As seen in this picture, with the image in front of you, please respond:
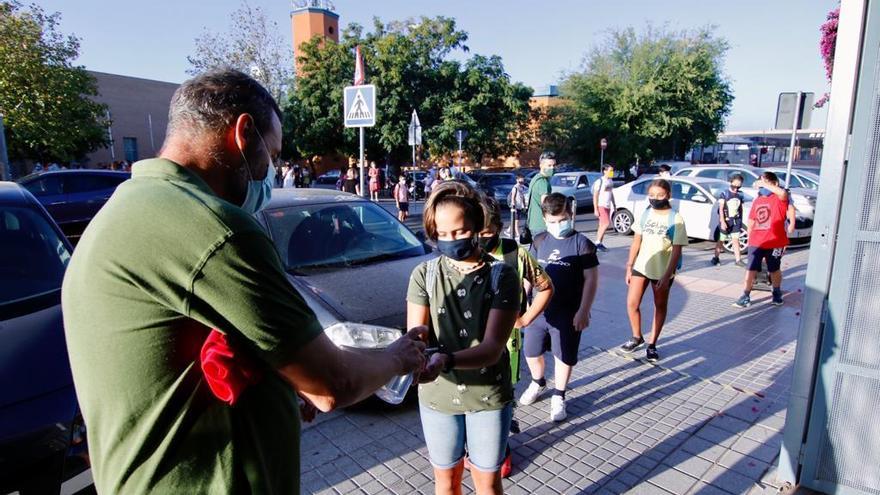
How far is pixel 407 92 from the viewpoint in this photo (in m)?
26.2

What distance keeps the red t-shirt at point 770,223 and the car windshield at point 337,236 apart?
186 inches

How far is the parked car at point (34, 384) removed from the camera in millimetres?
2209

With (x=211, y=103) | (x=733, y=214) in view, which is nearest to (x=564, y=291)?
(x=211, y=103)

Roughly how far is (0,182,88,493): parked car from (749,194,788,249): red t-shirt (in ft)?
24.4

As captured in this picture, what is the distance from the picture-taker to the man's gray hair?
1.23 metres

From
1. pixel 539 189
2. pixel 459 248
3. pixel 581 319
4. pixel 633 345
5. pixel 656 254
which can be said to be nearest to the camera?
pixel 459 248

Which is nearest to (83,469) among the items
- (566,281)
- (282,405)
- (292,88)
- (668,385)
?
(282,405)

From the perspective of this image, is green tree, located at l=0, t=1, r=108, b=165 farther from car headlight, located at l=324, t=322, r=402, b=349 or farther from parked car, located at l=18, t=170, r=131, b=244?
car headlight, located at l=324, t=322, r=402, b=349

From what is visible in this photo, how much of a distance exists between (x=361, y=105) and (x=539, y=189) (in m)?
3.06

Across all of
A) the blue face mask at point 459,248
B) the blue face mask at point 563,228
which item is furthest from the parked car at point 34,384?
the blue face mask at point 563,228

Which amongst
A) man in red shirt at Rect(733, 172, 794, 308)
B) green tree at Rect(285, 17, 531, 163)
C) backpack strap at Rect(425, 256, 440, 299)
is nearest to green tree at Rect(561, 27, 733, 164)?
green tree at Rect(285, 17, 531, 163)

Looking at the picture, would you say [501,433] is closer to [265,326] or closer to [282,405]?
[282,405]

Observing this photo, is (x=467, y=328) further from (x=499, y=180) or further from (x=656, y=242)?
(x=499, y=180)

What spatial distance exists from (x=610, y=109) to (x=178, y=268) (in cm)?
3494
